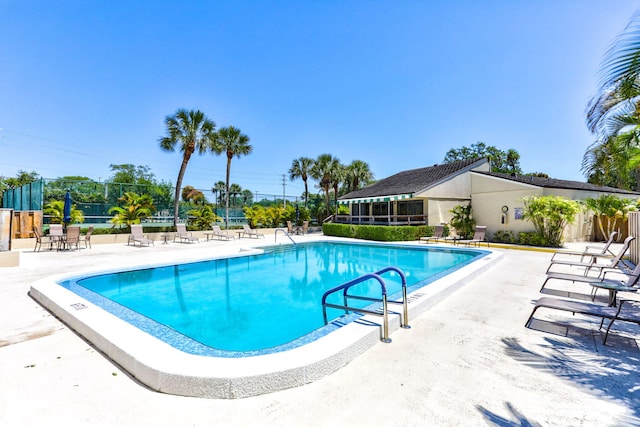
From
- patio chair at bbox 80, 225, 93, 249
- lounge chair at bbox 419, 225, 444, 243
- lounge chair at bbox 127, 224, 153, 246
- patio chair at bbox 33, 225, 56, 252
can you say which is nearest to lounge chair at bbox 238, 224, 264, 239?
lounge chair at bbox 127, 224, 153, 246

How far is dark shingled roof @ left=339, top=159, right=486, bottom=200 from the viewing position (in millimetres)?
25528

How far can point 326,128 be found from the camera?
38.7m

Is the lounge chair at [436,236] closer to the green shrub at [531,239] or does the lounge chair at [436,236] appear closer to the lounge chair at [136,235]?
the green shrub at [531,239]

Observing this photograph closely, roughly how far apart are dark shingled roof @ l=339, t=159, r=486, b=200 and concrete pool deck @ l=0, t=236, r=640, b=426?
65.6ft

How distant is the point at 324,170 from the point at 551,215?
1014 inches

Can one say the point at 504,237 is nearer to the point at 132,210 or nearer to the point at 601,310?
the point at 601,310

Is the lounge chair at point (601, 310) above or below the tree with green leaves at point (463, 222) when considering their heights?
below

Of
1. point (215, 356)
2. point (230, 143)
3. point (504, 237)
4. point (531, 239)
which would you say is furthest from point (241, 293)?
point (230, 143)

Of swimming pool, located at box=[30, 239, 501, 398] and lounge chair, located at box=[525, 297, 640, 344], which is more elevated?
lounge chair, located at box=[525, 297, 640, 344]

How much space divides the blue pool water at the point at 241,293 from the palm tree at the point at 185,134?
13179mm

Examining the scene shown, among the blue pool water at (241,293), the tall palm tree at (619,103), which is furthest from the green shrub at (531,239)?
the tall palm tree at (619,103)

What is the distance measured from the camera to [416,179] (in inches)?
1151

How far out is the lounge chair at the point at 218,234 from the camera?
24.3 m

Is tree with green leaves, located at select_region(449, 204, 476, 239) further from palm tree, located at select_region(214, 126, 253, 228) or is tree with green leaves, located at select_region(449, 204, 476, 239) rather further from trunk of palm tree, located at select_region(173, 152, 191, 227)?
trunk of palm tree, located at select_region(173, 152, 191, 227)
